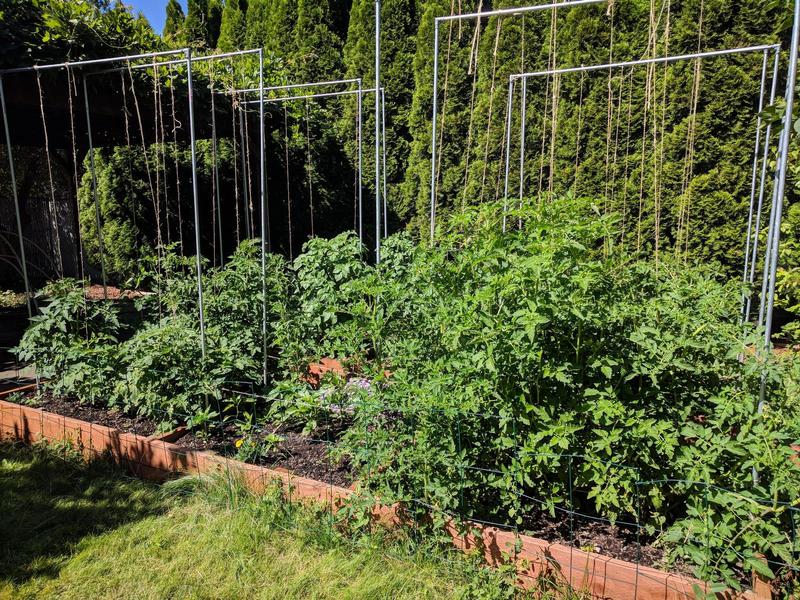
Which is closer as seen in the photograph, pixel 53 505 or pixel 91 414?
pixel 53 505

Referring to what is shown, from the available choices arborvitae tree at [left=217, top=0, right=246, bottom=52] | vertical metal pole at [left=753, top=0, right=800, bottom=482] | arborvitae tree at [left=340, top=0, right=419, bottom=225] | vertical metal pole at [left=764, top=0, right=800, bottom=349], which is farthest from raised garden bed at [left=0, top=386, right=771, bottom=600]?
arborvitae tree at [left=217, top=0, right=246, bottom=52]

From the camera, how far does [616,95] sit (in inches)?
264

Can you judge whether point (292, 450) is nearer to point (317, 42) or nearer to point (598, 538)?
point (598, 538)

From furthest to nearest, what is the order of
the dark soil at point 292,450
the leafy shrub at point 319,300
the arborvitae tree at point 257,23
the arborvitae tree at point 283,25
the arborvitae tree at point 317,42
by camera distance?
the arborvitae tree at point 257,23 < the arborvitae tree at point 283,25 < the arborvitae tree at point 317,42 < the leafy shrub at point 319,300 < the dark soil at point 292,450

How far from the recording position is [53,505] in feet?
9.93

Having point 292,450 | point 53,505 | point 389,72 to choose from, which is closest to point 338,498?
point 292,450

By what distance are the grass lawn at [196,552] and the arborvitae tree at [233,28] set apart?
10.2 m

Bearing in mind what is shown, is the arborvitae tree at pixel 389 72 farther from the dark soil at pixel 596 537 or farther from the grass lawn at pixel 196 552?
the dark soil at pixel 596 537

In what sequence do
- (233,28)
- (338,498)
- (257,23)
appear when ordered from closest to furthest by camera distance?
(338,498)
(257,23)
(233,28)

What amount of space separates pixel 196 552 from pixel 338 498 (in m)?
0.70

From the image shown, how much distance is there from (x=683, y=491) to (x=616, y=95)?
5.77 metres

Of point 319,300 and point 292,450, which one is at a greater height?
point 319,300

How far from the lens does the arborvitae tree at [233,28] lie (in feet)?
36.3

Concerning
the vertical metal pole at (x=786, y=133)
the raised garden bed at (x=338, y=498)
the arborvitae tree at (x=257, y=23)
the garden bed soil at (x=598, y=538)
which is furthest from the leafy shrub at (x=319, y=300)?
the arborvitae tree at (x=257, y=23)
